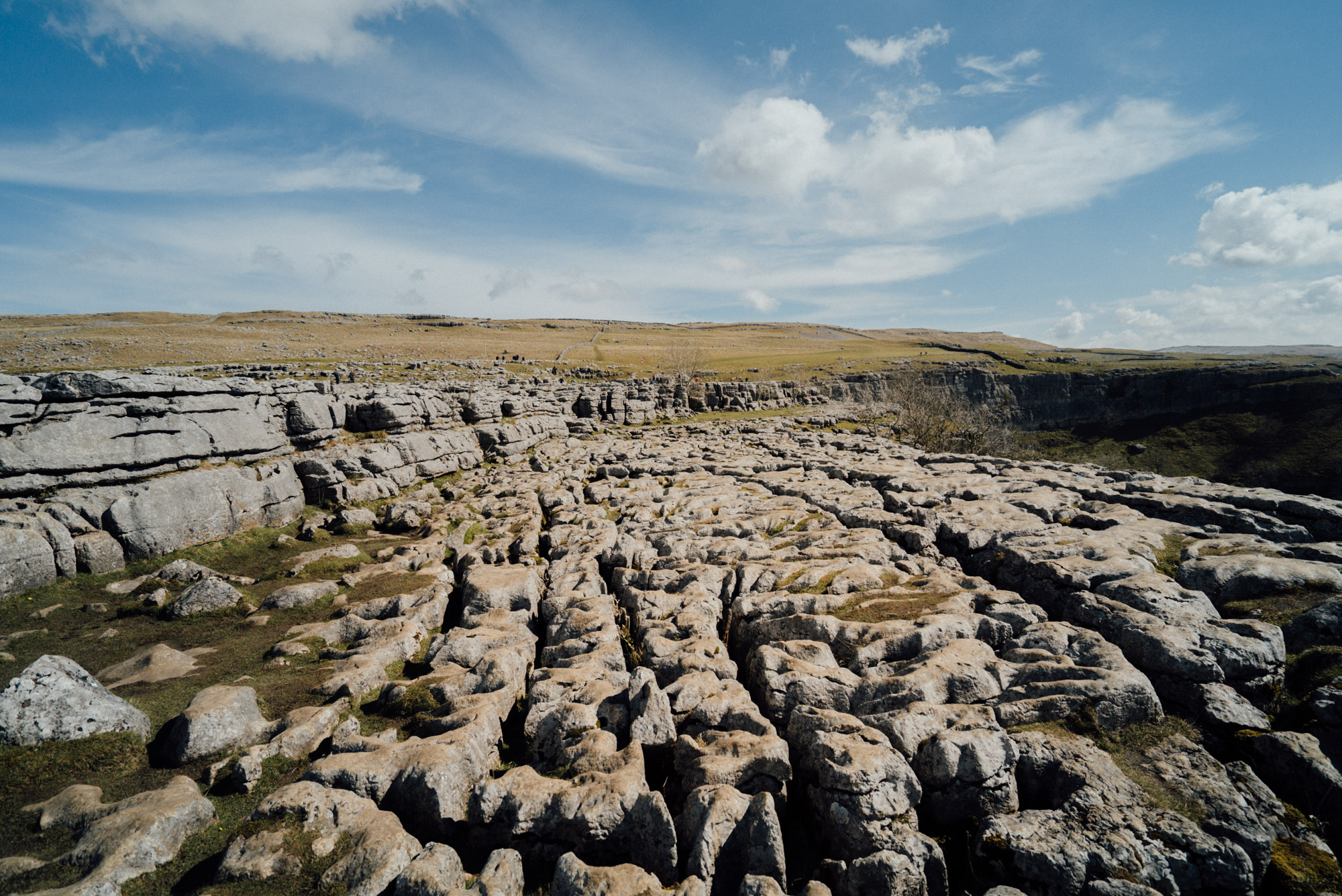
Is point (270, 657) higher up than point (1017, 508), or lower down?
lower down

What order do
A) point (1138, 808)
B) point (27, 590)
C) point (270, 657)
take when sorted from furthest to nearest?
point (27, 590) → point (270, 657) → point (1138, 808)

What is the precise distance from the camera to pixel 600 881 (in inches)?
450

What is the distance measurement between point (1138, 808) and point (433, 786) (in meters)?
17.9

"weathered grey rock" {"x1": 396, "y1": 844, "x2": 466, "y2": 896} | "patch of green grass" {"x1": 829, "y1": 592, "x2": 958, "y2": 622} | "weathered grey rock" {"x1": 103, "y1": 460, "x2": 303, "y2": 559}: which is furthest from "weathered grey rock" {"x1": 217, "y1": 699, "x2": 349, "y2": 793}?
"weathered grey rock" {"x1": 103, "y1": 460, "x2": 303, "y2": 559}

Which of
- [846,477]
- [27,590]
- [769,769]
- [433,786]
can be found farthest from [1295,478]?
[27,590]

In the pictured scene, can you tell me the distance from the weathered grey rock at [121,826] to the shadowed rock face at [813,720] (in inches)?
18.5

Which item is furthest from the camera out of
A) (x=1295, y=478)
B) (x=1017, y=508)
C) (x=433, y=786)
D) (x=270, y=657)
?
(x=1295, y=478)

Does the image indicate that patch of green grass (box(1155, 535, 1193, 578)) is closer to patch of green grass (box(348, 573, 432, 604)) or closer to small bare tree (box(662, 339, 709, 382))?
patch of green grass (box(348, 573, 432, 604))

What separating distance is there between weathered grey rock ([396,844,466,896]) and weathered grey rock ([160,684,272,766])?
8143 mm

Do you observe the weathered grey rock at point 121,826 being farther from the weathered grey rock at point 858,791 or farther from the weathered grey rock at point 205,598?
the weathered grey rock at point 858,791

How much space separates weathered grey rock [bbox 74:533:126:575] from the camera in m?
24.6

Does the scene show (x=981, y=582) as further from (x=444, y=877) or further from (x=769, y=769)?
(x=444, y=877)

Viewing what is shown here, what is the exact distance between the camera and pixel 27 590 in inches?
893

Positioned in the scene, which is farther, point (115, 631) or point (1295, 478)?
point (1295, 478)
